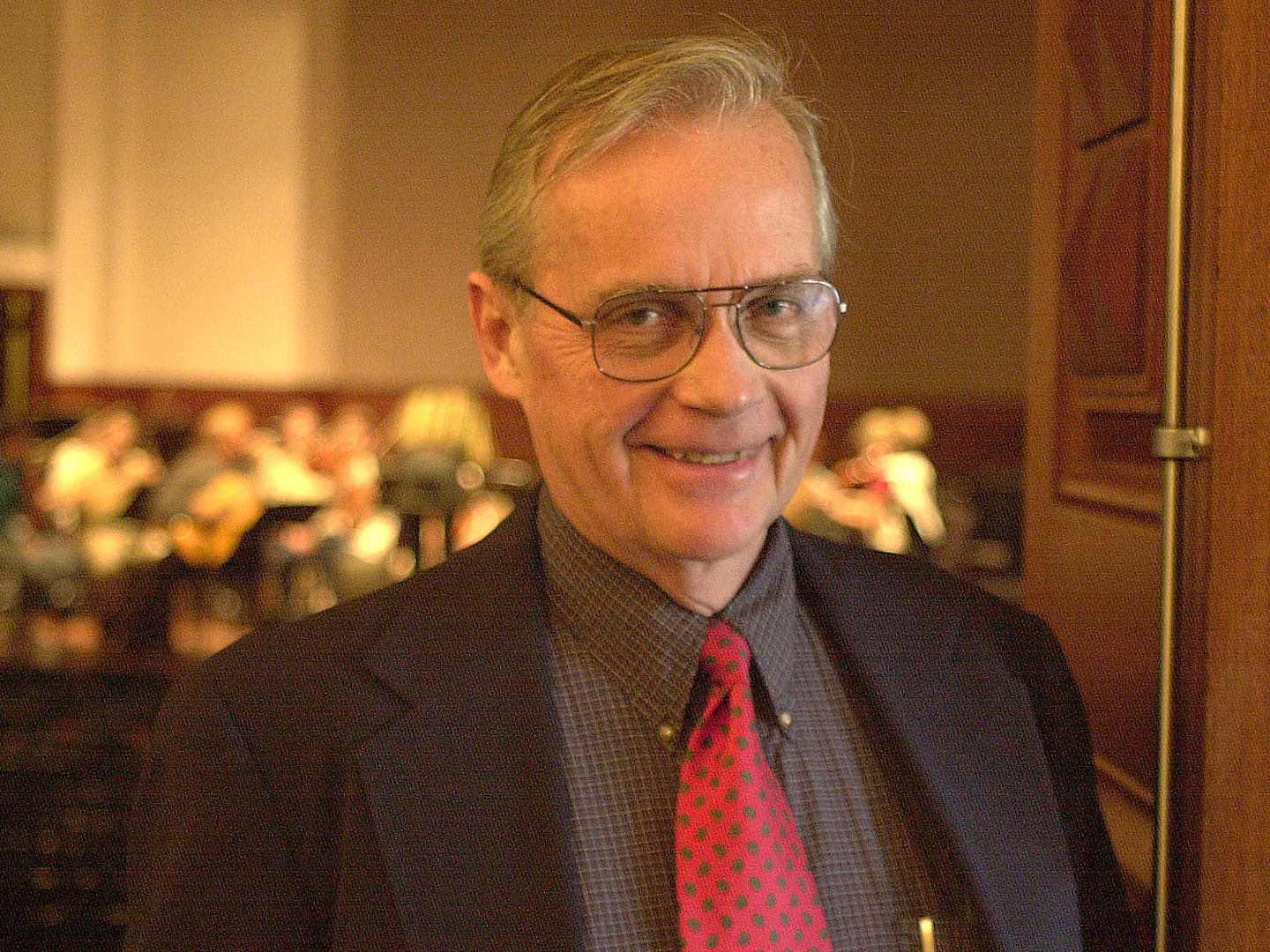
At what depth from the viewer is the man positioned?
1.09 m

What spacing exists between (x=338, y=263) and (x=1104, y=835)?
5.11 metres

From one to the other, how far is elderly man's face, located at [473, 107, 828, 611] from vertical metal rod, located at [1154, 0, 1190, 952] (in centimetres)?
28

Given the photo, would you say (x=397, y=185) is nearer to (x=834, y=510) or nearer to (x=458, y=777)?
(x=834, y=510)

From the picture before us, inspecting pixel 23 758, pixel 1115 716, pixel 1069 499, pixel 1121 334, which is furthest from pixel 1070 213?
pixel 23 758

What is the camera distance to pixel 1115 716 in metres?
1.48

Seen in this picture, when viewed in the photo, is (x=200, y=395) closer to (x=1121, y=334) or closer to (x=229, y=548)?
(x=229, y=548)

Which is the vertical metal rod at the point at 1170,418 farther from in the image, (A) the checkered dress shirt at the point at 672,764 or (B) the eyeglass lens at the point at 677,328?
(B) the eyeglass lens at the point at 677,328

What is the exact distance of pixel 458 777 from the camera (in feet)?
3.70

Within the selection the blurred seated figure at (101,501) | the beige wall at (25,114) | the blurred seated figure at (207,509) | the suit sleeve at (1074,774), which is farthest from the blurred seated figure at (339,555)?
the beige wall at (25,114)

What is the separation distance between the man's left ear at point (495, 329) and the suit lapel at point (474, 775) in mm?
184

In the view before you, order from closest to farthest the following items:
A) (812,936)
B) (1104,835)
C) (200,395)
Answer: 1. (812,936)
2. (1104,835)
3. (200,395)

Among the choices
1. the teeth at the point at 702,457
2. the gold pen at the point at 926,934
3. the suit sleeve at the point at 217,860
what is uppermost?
the teeth at the point at 702,457

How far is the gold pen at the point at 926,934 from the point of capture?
1.15m

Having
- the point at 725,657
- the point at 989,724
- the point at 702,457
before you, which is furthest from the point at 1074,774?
the point at 702,457
